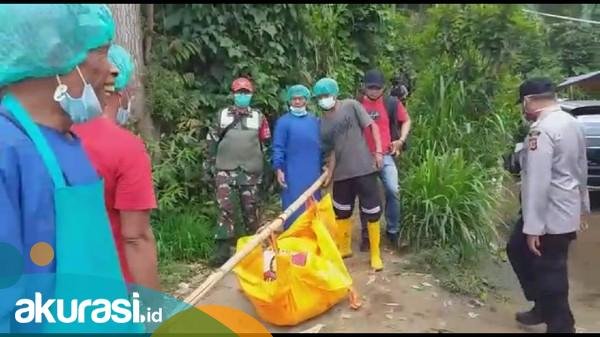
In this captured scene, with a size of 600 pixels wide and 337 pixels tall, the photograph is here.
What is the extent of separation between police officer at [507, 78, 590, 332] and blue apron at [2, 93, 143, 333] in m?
3.22

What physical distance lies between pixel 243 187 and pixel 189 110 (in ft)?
5.20

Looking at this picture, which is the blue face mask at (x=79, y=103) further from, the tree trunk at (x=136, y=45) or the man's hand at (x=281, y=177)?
the tree trunk at (x=136, y=45)

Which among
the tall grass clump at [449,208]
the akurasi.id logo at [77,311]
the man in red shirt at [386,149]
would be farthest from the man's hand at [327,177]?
the akurasi.id logo at [77,311]

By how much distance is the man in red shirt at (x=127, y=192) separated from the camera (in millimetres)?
2297

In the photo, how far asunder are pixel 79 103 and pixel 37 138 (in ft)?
0.52

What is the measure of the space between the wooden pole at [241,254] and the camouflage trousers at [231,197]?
0.59 metres

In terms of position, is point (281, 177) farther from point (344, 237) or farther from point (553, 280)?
point (553, 280)

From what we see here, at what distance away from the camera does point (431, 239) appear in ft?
20.4

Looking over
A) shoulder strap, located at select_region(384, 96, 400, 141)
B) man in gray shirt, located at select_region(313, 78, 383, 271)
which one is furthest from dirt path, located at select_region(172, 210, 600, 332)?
shoulder strap, located at select_region(384, 96, 400, 141)

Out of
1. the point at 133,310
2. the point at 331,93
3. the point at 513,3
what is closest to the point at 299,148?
the point at 331,93

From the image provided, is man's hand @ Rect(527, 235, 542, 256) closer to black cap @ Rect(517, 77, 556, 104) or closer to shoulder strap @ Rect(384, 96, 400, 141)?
black cap @ Rect(517, 77, 556, 104)

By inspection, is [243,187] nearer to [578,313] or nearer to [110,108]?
[578,313]

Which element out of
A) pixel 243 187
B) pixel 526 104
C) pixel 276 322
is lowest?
pixel 276 322

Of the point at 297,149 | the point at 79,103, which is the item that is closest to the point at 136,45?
the point at 297,149
